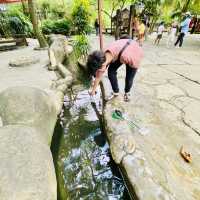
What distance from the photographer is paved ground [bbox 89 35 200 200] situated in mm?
2119

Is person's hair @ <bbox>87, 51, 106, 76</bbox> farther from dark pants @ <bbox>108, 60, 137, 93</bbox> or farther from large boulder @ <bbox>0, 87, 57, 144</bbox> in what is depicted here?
large boulder @ <bbox>0, 87, 57, 144</bbox>

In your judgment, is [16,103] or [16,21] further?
[16,21]

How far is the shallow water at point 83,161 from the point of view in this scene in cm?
275

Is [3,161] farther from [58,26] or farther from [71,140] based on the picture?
[58,26]

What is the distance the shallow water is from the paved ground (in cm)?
57

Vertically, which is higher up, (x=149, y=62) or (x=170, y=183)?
(x=170, y=183)

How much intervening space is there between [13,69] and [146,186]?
20.4 ft

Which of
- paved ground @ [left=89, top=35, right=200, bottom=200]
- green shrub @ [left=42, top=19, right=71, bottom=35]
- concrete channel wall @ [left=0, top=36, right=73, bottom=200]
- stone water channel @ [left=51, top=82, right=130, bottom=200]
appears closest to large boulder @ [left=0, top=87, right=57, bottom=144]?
concrete channel wall @ [left=0, top=36, right=73, bottom=200]

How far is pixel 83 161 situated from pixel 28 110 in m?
1.21

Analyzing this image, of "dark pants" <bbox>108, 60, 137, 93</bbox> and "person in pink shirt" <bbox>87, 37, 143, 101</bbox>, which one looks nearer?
"person in pink shirt" <bbox>87, 37, 143, 101</bbox>

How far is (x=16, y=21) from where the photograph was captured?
39.8ft

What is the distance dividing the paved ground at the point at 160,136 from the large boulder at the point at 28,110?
0.92 m

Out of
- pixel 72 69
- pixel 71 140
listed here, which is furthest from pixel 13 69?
pixel 71 140

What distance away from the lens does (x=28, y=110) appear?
2812 millimetres
